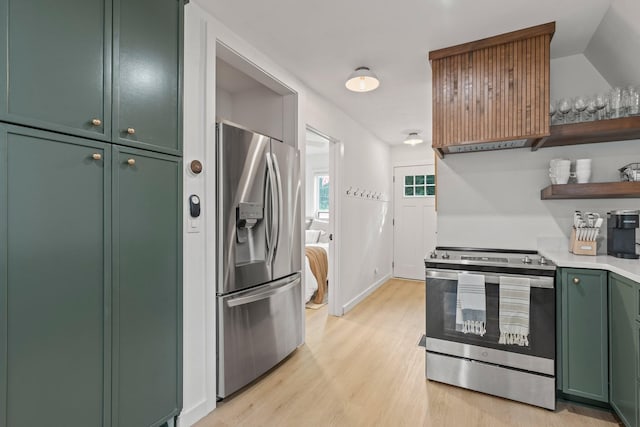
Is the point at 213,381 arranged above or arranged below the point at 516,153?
below

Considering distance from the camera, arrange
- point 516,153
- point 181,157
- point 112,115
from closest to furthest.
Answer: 1. point 112,115
2. point 181,157
3. point 516,153

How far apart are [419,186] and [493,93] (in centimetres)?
340

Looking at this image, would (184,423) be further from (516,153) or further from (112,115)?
(516,153)

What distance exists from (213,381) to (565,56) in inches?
140

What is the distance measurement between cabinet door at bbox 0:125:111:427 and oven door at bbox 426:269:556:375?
6.53 ft

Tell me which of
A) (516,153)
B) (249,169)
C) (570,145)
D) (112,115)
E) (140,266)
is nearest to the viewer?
(112,115)

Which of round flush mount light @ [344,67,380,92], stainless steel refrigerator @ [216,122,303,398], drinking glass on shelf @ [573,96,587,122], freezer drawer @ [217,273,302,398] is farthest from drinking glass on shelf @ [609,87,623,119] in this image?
freezer drawer @ [217,273,302,398]

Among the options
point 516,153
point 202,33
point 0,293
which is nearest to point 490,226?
point 516,153

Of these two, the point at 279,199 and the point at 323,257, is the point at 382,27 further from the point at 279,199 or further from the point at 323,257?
the point at 323,257

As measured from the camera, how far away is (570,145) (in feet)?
8.25

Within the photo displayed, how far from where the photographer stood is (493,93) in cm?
231

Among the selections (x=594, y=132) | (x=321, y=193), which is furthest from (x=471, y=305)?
(x=321, y=193)

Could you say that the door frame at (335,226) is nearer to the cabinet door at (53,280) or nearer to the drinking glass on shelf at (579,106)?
the drinking glass on shelf at (579,106)

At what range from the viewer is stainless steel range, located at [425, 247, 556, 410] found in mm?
2008
